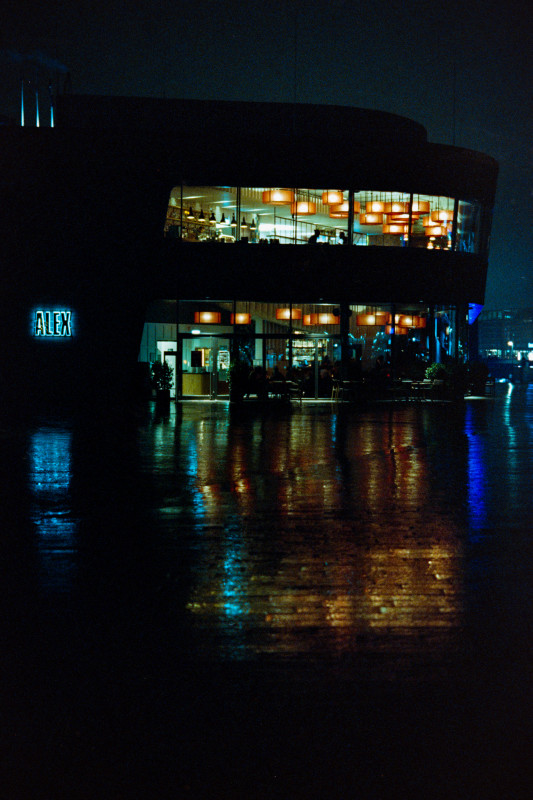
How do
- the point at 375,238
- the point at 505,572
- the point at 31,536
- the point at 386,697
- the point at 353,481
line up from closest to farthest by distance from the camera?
the point at 386,697
the point at 505,572
the point at 31,536
the point at 353,481
the point at 375,238

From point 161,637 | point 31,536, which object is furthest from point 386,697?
point 31,536

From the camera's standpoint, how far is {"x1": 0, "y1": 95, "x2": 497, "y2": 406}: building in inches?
1283

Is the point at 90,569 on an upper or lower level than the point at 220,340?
lower

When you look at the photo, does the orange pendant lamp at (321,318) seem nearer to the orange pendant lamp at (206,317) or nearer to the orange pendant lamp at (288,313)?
the orange pendant lamp at (288,313)

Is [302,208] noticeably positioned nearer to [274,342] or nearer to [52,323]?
[274,342]

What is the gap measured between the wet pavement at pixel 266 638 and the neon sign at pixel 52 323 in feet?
70.8

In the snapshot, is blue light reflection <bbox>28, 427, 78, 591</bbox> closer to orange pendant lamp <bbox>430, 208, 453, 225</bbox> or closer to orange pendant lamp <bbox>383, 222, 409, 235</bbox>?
orange pendant lamp <bbox>383, 222, 409, 235</bbox>

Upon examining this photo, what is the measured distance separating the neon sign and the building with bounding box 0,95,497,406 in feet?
0.17

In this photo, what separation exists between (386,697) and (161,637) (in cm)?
152

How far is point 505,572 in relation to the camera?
6.75 meters

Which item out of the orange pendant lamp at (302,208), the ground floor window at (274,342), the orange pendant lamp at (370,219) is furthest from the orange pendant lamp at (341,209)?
the ground floor window at (274,342)

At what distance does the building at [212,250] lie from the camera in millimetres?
32594

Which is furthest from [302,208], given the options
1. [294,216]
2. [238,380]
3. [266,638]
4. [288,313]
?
[266,638]

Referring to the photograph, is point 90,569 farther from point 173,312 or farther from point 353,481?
point 173,312
